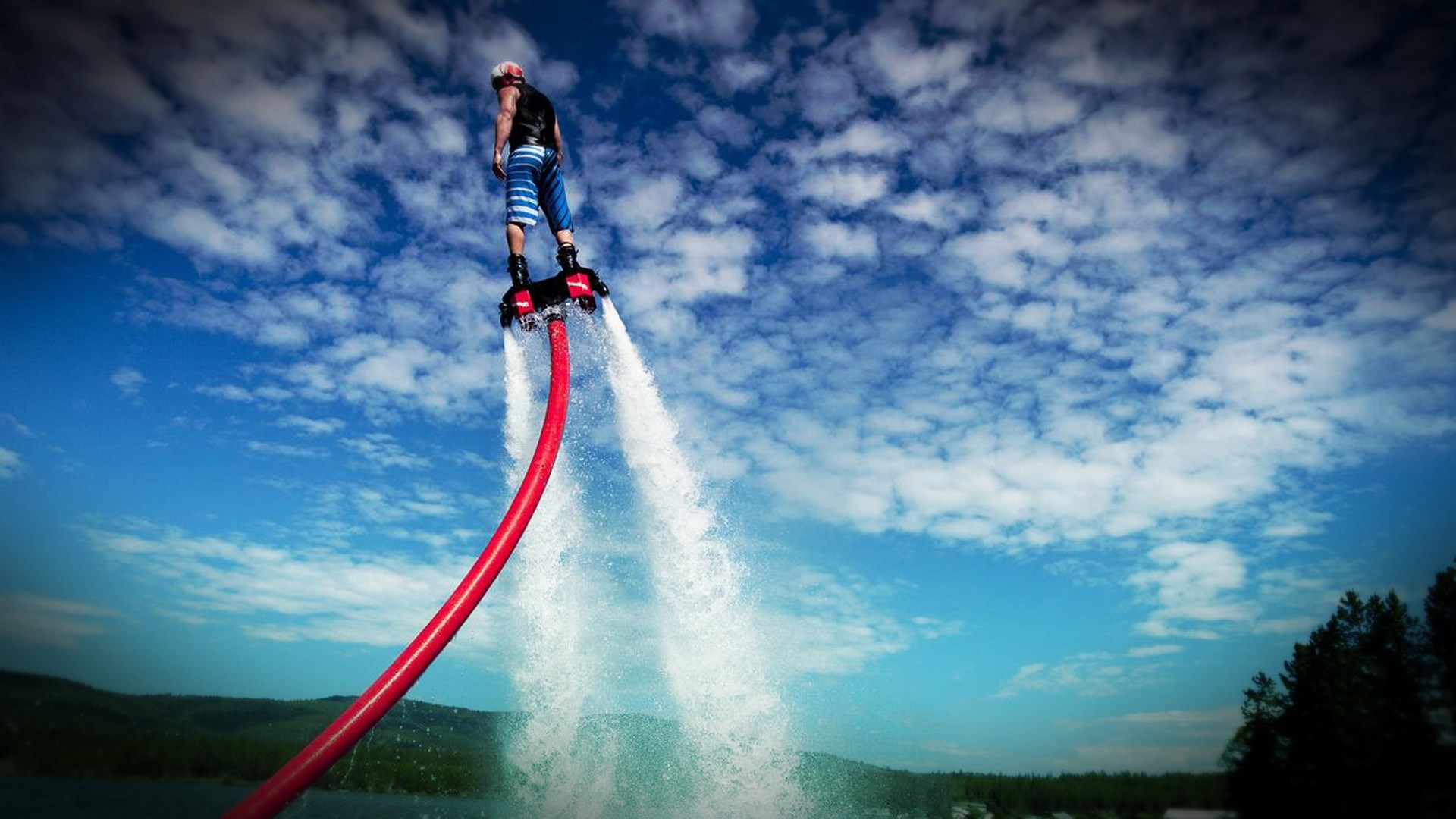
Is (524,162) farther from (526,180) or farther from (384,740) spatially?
(384,740)

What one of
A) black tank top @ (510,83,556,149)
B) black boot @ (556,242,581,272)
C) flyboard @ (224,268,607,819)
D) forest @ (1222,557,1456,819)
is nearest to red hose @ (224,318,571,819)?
flyboard @ (224,268,607,819)

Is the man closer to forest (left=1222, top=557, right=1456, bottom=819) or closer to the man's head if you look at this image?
the man's head

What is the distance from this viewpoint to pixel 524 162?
6195mm

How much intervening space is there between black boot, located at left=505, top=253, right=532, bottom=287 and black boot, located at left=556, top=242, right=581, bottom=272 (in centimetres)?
42

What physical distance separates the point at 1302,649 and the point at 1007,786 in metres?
31.2

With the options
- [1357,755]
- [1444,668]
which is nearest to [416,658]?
[1357,755]

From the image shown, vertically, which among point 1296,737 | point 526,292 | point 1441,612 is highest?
point 526,292

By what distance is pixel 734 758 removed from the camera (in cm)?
1576

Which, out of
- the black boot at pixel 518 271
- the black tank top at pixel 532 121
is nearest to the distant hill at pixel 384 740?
the black boot at pixel 518 271

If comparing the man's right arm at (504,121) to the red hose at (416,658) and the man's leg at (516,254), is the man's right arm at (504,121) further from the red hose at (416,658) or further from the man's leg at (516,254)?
the red hose at (416,658)

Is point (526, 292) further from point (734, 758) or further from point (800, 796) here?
point (800, 796)

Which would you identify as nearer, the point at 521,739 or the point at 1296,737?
the point at 1296,737

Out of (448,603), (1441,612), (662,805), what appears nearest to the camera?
(448,603)

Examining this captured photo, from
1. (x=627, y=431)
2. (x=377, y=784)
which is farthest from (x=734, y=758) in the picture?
(x=377, y=784)
